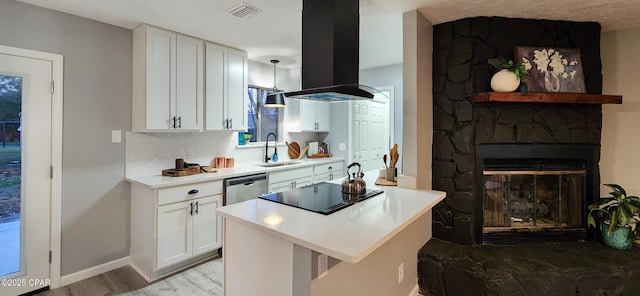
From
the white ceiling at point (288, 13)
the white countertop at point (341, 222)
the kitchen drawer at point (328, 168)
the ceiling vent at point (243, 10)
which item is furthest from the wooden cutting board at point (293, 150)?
the white countertop at point (341, 222)

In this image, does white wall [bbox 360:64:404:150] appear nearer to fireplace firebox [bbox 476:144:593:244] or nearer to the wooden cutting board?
the wooden cutting board

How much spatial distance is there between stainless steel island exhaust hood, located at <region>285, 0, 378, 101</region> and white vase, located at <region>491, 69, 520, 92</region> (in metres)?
1.07

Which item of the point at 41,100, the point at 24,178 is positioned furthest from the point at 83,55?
the point at 24,178

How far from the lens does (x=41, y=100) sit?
2.38 m

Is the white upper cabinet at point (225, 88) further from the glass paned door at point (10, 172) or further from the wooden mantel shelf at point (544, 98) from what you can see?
the wooden mantel shelf at point (544, 98)

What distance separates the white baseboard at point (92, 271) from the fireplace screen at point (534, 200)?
3476 mm

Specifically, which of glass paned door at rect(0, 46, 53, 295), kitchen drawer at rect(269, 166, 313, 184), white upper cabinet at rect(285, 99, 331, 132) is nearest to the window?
white upper cabinet at rect(285, 99, 331, 132)

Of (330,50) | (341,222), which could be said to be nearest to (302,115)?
(330,50)

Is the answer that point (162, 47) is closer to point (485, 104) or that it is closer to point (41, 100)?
point (41, 100)

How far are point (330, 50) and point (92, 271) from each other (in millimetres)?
2919

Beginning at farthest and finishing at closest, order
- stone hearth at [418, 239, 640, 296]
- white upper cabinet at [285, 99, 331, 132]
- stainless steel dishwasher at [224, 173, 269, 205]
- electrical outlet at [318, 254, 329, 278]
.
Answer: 1. white upper cabinet at [285, 99, 331, 132]
2. stainless steel dishwasher at [224, 173, 269, 205]
3. stone hearth at [418, 239, 640, 296]
4. electrical outlet at [318, 254, 329, 278]

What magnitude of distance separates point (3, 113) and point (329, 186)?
Answer: 262 cm

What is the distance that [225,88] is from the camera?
11.2 feet

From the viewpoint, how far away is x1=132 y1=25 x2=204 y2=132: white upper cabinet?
2.75 m
